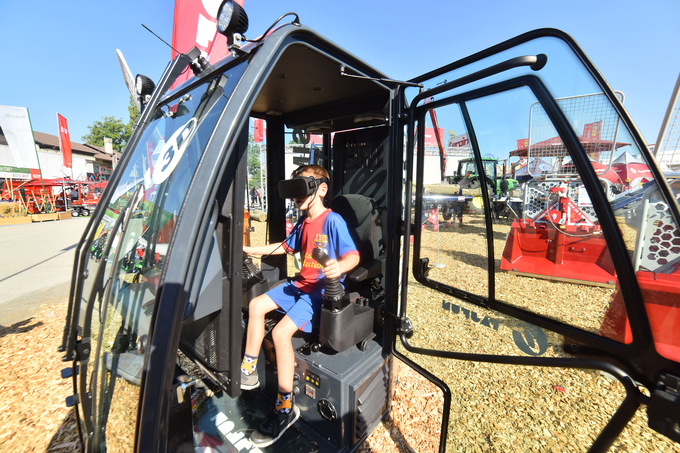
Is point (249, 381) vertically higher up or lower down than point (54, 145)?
lower down

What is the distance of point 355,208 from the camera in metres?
2.38

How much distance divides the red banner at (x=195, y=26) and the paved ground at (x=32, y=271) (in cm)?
421

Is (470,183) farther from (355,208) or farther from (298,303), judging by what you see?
(298,303)

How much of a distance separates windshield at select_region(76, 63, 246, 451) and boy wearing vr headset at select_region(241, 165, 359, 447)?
0.65 m

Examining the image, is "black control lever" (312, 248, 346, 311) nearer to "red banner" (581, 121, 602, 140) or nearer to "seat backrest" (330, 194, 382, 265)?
"seat backrest" (330, 194, 382, 265)

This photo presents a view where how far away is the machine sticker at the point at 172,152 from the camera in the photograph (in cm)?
125

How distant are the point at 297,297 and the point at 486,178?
57.3 inches

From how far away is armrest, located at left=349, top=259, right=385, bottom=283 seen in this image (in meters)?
1.97

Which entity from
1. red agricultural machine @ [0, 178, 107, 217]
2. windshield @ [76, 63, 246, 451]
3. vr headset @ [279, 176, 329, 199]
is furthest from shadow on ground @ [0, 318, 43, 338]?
red agricultural machine @ [0, 178, 107, 217]

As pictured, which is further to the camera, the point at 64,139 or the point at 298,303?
the point at 64,139

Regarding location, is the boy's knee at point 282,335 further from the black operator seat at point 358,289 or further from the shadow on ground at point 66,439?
the shadow on ground at point 66,439

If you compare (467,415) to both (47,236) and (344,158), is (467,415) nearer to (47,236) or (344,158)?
(344,158)

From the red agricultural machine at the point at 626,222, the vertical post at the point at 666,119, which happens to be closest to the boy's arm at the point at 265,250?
the red agricultural machine at the point at 626,222

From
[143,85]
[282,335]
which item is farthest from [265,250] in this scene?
[143,85]
